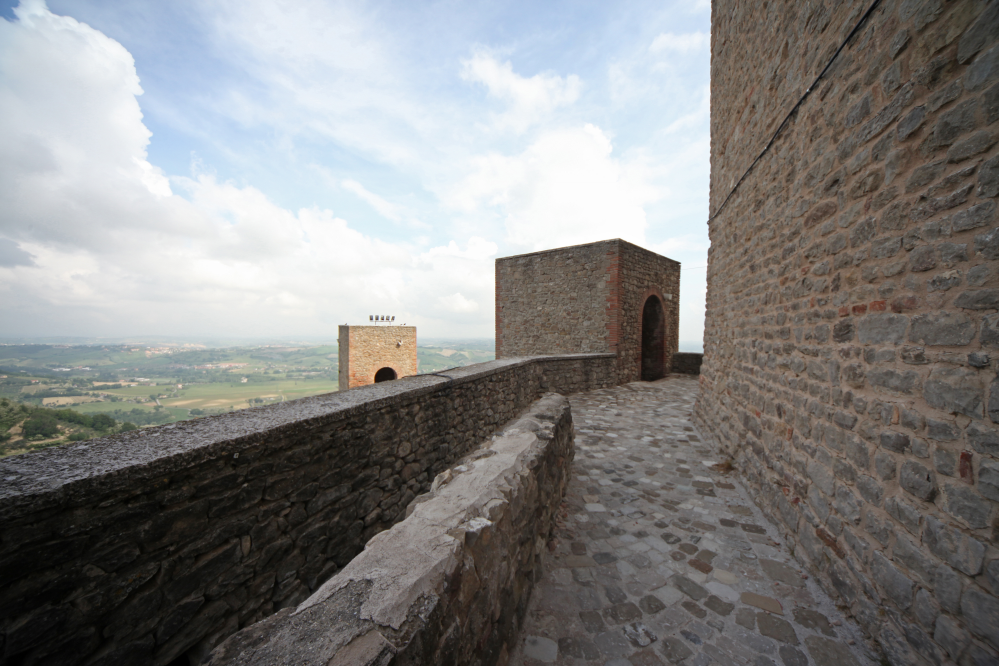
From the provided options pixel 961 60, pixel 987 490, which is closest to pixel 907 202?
pixel 961 60

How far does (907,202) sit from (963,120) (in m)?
0.36

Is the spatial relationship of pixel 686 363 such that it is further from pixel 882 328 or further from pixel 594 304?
pixel 882 328

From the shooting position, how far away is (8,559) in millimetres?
1300

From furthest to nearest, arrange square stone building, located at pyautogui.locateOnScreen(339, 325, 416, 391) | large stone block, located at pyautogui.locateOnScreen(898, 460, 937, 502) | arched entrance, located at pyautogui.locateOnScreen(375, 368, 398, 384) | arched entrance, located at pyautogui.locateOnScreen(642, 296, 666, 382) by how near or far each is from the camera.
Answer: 1. arched entrance, located at pyautogui.locateOnScreen(375, 368, 398, 384)
2. square stone building, located at pyautogui.locateOnScreen(339, 325, 416, 391)
3. arched entrance, located at pyautogui.locateOnScreen(642, 296, 666, 382)
4. large stone block, located at pyautogui.locateOnScreen(898, 460, 937, 502)

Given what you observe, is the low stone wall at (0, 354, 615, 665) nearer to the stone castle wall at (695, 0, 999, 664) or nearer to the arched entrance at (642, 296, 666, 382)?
the stone castle wall at (695, 0, 999, 664)

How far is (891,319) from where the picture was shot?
1783 millimetres

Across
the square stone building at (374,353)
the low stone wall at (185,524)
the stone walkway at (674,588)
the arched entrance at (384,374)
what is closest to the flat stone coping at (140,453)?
the low stone wall at (185,524)

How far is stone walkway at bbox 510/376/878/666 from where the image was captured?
5.68 ft

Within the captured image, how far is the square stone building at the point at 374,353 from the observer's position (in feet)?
61.1

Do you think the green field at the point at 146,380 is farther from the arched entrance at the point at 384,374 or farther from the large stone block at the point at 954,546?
the large stone block at the point at 954,546

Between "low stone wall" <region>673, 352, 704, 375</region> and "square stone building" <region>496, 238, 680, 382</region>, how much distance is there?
511 mm

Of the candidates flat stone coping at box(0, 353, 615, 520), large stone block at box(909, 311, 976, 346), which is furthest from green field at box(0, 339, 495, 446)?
large stone block at box(909, 311, 976, 346)

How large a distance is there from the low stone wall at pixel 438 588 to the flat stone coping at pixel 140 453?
113 cm

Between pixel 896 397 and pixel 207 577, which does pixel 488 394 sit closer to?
pixel 207 577
